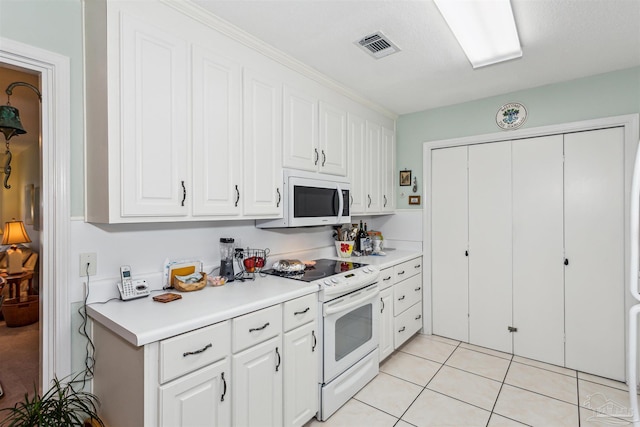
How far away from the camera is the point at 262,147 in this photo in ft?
7.17

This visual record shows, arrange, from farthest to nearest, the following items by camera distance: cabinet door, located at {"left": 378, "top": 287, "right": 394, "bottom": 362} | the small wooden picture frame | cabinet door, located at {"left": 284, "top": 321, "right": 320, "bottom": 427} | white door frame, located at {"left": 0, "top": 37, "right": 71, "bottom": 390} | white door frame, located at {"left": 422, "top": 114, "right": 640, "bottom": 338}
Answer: the small wooden picture frame → cabinet door, located at {"left": 378, "top": 287, "right": 394, "bottom": 362} → white door frame, located at {"left": 422, "top": 114, "right": 640, "bottom": 338} → cabinet door, located at {"left": 284, "top": 321, "right": 320, "bottom": 427} → white door frame, located at {"left": 0, "top": 37, "right": 71, "bottom": 390}

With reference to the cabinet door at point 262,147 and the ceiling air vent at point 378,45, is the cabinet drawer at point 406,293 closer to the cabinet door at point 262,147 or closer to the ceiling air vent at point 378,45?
the cabinet door at point 262,147

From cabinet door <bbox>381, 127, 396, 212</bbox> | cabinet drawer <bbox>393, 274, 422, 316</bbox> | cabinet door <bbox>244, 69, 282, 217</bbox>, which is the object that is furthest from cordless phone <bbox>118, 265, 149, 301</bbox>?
cabinet door <bbox>381, 127, 396, 212</bbox>

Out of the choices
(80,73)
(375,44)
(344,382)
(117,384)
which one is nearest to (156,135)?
(80,73)

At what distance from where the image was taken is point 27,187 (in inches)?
174

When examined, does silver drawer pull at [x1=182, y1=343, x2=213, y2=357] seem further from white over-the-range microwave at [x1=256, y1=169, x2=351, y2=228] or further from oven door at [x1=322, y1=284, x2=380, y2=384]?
white over-the-range microwave at [x1=256, y1=169, x2=351, y2=228]

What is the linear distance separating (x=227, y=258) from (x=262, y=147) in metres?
0.79

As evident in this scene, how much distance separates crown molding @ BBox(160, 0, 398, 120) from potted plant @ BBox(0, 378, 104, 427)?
1.96 metres

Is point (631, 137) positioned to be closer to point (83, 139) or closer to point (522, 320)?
point (522, 320)

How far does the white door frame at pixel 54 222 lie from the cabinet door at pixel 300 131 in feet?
4.15

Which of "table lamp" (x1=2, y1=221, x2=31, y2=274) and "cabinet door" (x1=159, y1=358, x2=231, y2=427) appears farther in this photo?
"table lamp" (x1=2, y1=221, x2=31, y2=274)

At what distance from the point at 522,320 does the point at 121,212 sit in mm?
3389

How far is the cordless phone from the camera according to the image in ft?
5.75

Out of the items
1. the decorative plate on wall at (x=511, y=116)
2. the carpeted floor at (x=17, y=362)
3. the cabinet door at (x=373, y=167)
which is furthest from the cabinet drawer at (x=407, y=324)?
the carpeted floor at (x=17, y=362)
